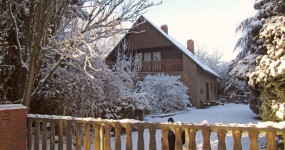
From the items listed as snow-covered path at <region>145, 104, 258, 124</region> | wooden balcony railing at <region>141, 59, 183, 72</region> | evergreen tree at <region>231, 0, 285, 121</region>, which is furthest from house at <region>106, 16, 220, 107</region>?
evergreen tree at <region>231, 0, 285, 121</region>

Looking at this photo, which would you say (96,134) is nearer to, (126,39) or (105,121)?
(105,121)

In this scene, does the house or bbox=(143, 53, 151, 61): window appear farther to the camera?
bbox=(143, 53, 151, 61): window

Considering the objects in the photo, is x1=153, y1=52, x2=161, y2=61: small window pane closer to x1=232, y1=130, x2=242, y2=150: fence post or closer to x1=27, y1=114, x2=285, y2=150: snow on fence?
x1=27, y1=114, x2=285, y2=150: snow on fence

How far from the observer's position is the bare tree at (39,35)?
231 inches

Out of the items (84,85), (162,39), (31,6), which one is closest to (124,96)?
(84,85)

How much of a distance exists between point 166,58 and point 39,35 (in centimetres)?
2029

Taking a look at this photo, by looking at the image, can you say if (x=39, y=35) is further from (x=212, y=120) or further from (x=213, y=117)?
(x=213, y=117)

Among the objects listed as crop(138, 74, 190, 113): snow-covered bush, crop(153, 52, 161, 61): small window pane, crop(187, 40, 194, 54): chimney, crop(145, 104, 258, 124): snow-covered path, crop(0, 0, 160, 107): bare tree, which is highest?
crop(187, 40, 194, 54): chimney

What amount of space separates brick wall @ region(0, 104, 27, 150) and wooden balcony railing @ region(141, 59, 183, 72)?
66.7 feet

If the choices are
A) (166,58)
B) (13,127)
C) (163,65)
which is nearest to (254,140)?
(13,127)

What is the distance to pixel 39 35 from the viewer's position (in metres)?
5.84

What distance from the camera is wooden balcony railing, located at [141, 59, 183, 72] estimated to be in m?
24.4

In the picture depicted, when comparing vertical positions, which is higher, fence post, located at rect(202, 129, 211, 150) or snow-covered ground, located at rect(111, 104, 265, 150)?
fence post, located at rect(202, 129, 211, 150)

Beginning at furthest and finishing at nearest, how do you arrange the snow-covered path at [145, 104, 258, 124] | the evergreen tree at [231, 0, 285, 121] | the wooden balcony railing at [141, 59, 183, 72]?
the wooden balcony railing at [141, 59, 183, 72] < the snow-covered path at [145, 104, 258, 124] < the evergreen tree at [231, 0, 285, 121]
